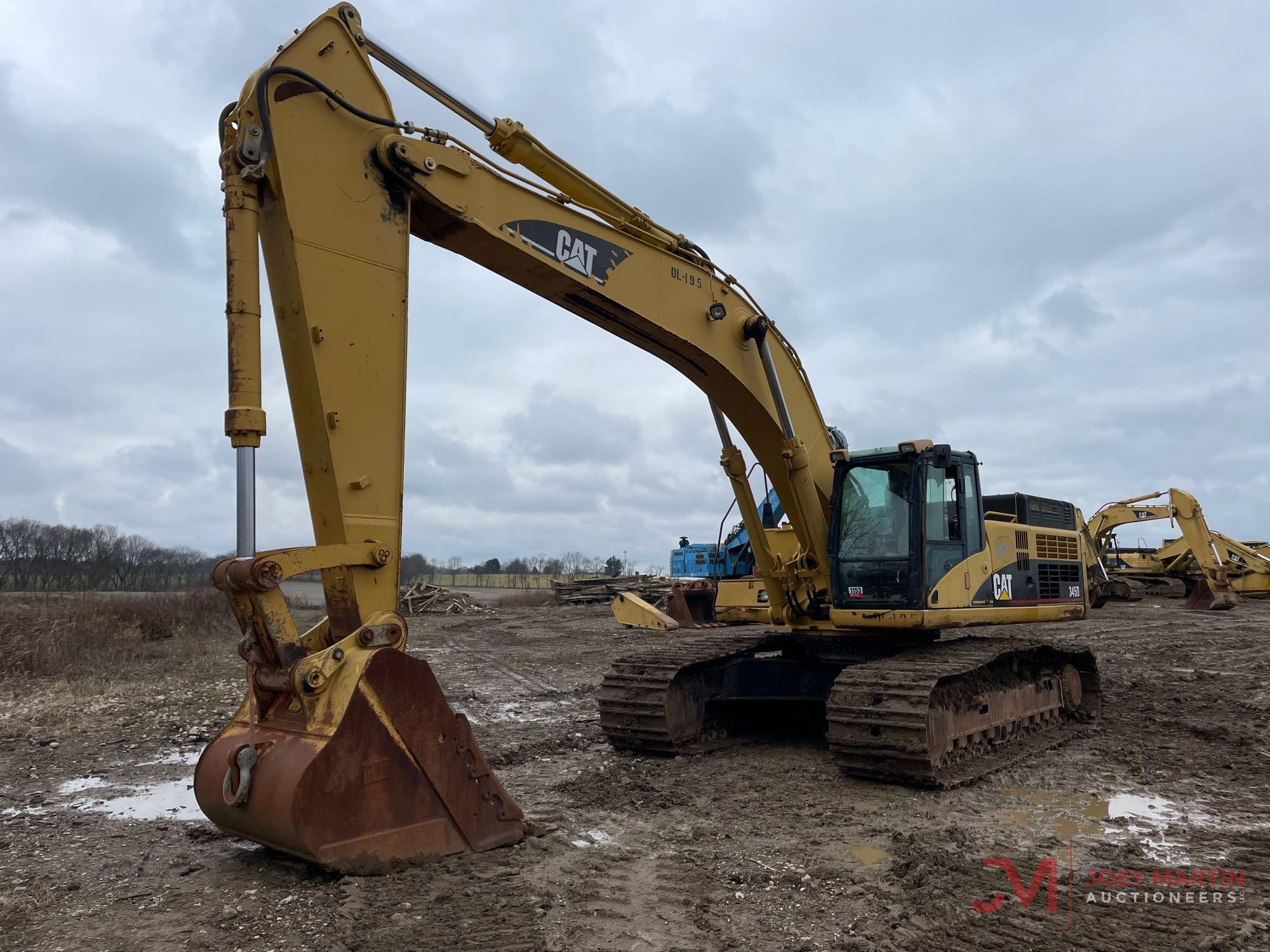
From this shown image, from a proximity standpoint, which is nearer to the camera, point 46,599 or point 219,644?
point 219,644

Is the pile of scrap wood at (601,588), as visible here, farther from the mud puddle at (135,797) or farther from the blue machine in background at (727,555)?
the mud puddle at (135,797)

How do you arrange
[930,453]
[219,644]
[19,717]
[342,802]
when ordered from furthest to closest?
1. [219,644]
2. [19,717]
3. [930,453]
4. [342,802]

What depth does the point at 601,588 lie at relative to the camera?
117 ft

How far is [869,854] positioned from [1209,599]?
2464 centimetres

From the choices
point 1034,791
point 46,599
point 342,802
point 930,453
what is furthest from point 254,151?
point 46,599

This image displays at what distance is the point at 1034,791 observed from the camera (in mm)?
7086

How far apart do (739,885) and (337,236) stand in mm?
4037

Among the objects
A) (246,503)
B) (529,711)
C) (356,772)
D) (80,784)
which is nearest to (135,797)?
(80,784)

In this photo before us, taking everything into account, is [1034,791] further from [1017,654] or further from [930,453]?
[930,453]

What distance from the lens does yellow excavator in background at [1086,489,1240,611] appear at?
2570 cm

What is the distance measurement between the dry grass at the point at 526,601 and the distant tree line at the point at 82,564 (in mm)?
11569

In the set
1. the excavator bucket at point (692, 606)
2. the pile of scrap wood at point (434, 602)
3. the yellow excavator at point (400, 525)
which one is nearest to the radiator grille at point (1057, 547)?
the yellow excavator at point (400, 525)

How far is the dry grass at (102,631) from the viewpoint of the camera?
43.7 ft

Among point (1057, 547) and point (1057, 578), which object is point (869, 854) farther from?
point (1057, 547)
